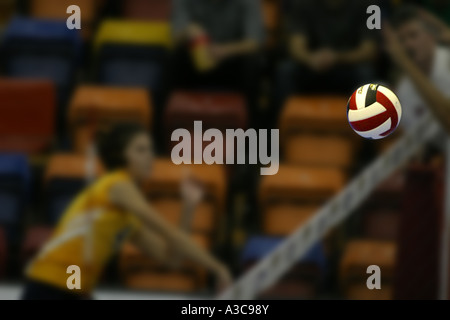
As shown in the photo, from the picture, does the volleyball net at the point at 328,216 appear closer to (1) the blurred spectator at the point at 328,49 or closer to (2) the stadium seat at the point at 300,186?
(2) the stadium seat at the point at 300,186

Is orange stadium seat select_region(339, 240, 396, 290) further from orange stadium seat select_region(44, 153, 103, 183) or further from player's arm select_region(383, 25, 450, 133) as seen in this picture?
orange stadium seat select_region(44, 153, 103, 183)

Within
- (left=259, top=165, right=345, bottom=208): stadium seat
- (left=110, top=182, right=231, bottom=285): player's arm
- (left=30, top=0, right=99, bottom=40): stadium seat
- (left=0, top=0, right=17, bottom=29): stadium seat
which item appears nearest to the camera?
(left=110, top=182, right=231, bottom=285): player's arm

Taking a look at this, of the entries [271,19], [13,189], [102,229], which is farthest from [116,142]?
[271,19]

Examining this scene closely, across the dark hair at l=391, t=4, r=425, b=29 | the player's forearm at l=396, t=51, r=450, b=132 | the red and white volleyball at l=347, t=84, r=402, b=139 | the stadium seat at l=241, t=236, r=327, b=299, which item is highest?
the dark hair at l=391, t=4, r=425, b=29

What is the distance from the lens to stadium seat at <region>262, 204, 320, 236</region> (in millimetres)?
4094

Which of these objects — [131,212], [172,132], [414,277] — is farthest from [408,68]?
[172,132]

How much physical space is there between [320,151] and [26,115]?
1.17 m

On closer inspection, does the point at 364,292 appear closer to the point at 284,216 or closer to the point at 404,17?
the point at 284,216

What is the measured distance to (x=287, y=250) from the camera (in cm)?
373

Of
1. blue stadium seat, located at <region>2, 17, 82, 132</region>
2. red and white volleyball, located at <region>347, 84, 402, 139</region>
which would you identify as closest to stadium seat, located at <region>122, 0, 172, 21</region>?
blue stadium seat, located at <region>2, 17, 82, 132</region>

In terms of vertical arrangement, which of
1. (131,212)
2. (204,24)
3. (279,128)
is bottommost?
(131,212)

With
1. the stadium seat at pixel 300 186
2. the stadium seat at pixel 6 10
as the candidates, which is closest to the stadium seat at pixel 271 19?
the stadium seat at pixel 300 186
